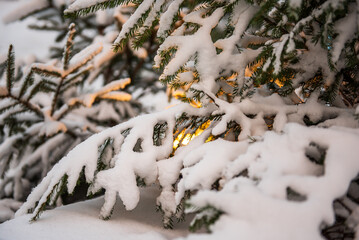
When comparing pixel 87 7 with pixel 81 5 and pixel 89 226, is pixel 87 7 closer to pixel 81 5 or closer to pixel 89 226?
pixel 81 5

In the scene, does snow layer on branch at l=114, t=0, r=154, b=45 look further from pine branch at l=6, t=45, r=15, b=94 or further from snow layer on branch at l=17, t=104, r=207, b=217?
pine branch at l=6, t=45, r=15, b=94

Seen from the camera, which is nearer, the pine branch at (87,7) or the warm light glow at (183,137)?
the pine branch at (87,7)

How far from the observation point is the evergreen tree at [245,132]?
0.93 metres

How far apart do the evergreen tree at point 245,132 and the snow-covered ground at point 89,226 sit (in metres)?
0.08

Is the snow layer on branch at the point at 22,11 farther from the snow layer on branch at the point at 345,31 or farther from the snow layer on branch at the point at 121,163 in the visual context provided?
the snow layer on branch at the point at 345,31

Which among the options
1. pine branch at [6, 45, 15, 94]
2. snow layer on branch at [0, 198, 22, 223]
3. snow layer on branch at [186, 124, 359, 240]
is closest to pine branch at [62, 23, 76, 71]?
pine branch at [6, 45, 15, 94]

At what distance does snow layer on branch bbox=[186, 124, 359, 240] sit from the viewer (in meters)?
0.86

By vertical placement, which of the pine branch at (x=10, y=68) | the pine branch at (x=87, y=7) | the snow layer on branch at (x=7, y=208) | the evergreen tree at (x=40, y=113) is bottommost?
the snow layer on branch at (x=7, y=208)

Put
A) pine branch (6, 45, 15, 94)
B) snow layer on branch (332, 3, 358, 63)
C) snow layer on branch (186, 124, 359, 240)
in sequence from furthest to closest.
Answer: pine branch (6, 45, 15, 94), snow layer on branch (332, 3, 358, 63), snow layer on branch (186, 124, 359, 240)

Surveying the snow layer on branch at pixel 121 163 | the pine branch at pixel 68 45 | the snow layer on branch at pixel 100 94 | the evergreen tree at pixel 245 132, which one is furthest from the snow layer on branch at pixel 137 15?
the snow layer on branch at pixel 100 94

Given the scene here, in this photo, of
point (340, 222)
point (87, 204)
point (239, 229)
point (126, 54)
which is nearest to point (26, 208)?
point (87, 204)

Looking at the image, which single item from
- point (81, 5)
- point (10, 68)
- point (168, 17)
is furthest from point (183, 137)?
point (10, 68)

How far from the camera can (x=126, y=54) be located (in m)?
4.16

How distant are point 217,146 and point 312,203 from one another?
0.52 meters
